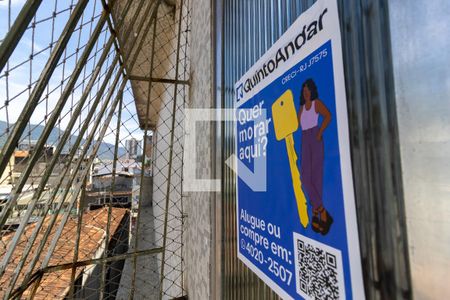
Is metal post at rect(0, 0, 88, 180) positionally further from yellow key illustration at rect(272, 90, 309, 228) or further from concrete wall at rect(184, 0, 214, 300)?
yellow key illustration at rect(272, 90, 309, 228)

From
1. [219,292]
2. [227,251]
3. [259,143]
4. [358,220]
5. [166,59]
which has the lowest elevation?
[219,292]

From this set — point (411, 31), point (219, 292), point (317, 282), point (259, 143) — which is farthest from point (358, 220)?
point (219, 292)

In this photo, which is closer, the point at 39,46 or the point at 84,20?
the point at 39,46

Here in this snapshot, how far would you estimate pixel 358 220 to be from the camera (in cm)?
42

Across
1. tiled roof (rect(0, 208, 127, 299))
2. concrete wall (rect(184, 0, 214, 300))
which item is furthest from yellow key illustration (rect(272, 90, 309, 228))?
tiled roof (rect(0, 208, 127, 299))

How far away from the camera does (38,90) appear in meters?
0.83

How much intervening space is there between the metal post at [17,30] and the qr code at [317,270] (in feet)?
2.76

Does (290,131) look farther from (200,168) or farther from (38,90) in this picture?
(200,168)

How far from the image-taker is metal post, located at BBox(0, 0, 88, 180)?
746mm

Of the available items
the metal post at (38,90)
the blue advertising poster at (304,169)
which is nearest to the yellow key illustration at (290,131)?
the blue advertising poster at (304,169)

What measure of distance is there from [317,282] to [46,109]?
47.0 inches

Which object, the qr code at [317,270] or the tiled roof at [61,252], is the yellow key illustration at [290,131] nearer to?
the qr code at [317,270]

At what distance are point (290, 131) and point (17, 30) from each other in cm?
75

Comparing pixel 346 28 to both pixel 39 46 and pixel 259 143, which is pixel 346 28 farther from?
pixel 39 46
